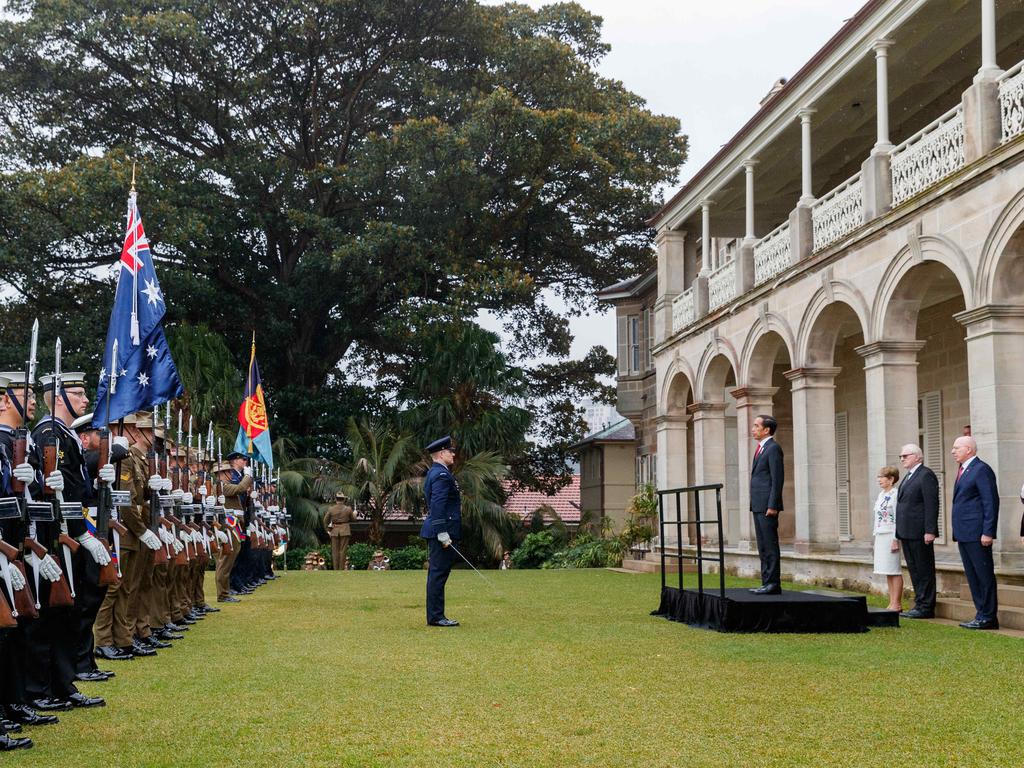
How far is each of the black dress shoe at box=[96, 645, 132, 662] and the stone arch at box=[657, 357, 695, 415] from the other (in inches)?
669

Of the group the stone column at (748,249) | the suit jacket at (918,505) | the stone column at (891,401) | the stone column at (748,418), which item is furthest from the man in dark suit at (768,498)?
the stone column at (748,249)

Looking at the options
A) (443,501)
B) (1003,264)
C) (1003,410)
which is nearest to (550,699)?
(443,501)

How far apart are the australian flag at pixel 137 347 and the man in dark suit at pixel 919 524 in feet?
23.8

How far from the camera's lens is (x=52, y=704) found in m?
Answer: 7.15

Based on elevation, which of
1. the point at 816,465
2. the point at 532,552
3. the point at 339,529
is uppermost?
the point at 816,465

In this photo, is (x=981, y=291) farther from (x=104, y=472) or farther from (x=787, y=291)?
(x=104, y=472)

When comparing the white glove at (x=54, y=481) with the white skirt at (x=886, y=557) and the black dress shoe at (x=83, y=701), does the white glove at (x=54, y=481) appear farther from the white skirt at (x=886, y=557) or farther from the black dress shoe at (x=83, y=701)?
the white skirt at (x=886, y=557)

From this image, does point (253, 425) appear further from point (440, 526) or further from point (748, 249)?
point (440, 526)

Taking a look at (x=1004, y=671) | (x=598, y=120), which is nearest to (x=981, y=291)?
(x=1004, y=671)

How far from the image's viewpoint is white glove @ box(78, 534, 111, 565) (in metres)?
7.38

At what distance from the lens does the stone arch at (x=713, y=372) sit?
22.8 m

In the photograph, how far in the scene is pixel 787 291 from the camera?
19.1 m

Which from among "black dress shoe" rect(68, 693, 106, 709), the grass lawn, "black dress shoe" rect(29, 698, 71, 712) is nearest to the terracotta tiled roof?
the grass lawn

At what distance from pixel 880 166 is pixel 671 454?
36.5 ft
